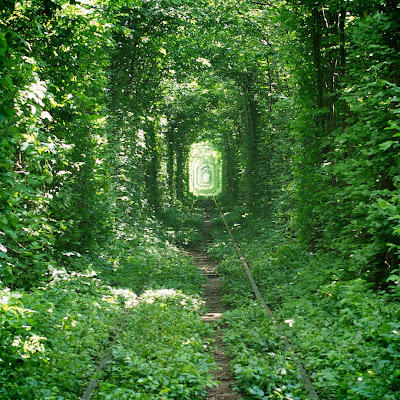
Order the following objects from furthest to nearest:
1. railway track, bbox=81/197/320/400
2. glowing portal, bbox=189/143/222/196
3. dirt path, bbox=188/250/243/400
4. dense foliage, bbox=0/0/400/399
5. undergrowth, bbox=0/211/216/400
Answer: glowing portal, bbox=189/143/222/196 < dense foliage, bbox=0/0/400/399 < dirt path, bbox=188/250/243/400 < railway track, bbox=81/197/320/400 < undergrowth, bbox=0/211/216/400

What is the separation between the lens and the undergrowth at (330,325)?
4.52 metres

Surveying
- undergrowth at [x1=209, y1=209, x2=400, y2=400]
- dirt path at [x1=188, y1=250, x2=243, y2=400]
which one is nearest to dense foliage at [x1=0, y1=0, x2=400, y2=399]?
undergrowth at [x1=209, y1=209, x2=400, y2=400]

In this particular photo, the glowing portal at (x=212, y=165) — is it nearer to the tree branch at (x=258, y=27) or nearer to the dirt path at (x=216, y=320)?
the tree branch at (x=258, y=27)

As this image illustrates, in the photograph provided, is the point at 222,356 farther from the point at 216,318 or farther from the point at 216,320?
the point at 216,318

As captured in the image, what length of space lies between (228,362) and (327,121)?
6478 millimetres

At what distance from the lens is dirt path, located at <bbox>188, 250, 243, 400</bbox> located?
510 centimetres

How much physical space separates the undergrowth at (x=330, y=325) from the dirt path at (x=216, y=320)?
0.18 metres

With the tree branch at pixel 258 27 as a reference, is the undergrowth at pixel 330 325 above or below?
below

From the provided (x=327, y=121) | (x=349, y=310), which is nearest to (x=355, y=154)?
(x=327, y=121)

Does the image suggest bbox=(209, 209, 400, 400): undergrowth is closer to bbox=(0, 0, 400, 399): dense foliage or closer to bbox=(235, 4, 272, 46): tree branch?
bbox=(0, 0, 400, 399): dense foliage

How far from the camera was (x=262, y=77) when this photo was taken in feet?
63.6

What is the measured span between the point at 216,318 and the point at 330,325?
2.38m

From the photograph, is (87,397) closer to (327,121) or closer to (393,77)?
(393,77)

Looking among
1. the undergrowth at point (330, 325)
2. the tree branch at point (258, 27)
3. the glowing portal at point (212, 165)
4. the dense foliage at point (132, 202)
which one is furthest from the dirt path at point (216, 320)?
the glowing portal at point (212, 165)
